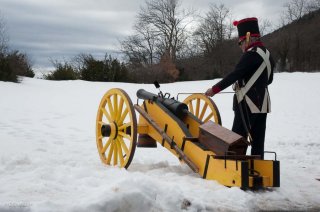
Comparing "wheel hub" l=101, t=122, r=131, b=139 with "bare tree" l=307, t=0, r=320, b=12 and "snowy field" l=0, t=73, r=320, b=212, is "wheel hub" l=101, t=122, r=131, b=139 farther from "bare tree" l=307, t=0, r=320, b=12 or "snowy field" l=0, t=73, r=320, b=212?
"bare tree" l=307, t=0, r=320, b=12

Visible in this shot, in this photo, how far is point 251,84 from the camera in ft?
14.6

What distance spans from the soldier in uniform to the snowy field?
2.07 ft

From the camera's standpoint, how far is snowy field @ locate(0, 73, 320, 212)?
299cm

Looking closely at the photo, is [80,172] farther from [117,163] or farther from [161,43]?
[161,43]

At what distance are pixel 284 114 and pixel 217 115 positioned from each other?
7.38 m

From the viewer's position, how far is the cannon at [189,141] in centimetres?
388

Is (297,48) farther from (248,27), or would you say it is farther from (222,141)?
(222,141)

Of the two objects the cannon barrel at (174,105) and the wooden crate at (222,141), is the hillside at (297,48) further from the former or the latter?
the wooden crate at (222,141)

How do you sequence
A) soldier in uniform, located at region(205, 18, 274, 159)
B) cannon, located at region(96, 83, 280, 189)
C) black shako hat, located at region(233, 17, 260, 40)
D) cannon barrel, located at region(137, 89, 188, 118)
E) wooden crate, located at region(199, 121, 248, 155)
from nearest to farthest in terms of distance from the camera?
cannon, located at region(96, 83, 280, 189)
wooden crate, located at region(199, 121, 248, 155)
soldier in uniform, located at region(205, 18, 274, 159)
black shako hat, located at region(233, 17, 260, 40)
cannon barrel, located at region(137, 89, 188, 118)

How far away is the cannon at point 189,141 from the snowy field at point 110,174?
0.12 metres

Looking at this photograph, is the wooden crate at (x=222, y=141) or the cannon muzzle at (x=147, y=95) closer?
the wooden crate at (x=222, y=141)

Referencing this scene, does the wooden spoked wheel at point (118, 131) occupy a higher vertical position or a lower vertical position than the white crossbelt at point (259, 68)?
lower

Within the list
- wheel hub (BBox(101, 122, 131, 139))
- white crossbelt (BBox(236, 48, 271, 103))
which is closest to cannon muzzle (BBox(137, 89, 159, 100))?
wheel hub (BBox(101, 122, 131, 139))

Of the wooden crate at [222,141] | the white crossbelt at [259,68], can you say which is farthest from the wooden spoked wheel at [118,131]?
the white crossbelt at [259,68]
